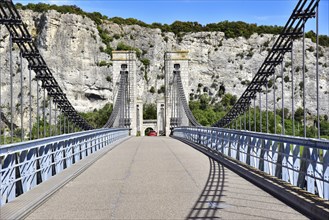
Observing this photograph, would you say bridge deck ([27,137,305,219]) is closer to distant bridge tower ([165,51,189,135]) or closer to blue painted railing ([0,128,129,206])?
blue painted railing ([0,128,129,206])

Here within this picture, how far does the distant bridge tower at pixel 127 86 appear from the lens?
5971 cm

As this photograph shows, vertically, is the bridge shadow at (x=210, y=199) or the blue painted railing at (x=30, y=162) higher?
the blue painted railing at (x=30, y=162)

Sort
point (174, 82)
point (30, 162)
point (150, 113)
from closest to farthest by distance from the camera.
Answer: point (30, 162), point (174, 82), point (150, 113)

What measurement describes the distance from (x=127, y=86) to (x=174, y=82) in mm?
5723

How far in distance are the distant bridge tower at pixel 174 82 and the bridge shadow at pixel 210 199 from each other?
156 feet

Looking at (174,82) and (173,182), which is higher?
(174,82)

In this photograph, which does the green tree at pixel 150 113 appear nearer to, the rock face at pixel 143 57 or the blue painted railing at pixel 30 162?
the rock face at pixel 143 57

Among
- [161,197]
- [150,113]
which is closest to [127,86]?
[150,113]

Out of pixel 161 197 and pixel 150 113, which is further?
pixel 150 113

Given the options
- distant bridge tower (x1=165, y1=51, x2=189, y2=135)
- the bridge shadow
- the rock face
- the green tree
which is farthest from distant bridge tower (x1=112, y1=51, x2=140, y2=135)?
the bridge shadow

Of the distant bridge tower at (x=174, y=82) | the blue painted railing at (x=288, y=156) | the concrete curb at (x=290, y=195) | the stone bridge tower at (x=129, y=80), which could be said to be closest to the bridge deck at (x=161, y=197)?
the concrete curb at (x=290, y=195)

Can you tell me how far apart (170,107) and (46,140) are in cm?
5134

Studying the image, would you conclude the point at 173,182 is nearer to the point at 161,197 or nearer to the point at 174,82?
the point at 161,197

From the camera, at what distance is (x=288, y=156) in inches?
405
